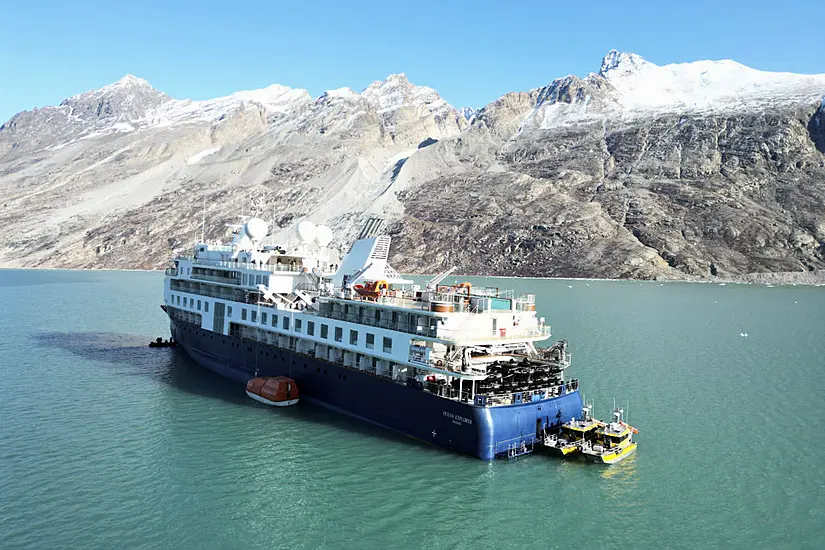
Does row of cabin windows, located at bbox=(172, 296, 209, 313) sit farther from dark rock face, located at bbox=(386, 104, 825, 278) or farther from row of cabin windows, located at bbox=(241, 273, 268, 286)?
dark rock face, located at bbox=(386, 104, 825, 278)

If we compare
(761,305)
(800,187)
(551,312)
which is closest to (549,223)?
(800,187)

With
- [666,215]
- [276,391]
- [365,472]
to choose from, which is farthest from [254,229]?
[666,215]

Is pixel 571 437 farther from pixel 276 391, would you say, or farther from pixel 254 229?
pixel 254 229

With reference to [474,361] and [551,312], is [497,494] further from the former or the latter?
[551,312]

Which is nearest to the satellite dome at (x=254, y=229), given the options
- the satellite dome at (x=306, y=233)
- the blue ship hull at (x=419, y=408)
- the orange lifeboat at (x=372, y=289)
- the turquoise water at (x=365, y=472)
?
the satellite dome at (x=306, y=233)

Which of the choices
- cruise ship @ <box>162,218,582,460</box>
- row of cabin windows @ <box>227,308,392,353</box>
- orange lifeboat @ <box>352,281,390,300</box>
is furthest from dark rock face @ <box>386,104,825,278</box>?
orange lifeboat @ <box>352,281,390,300</box>
